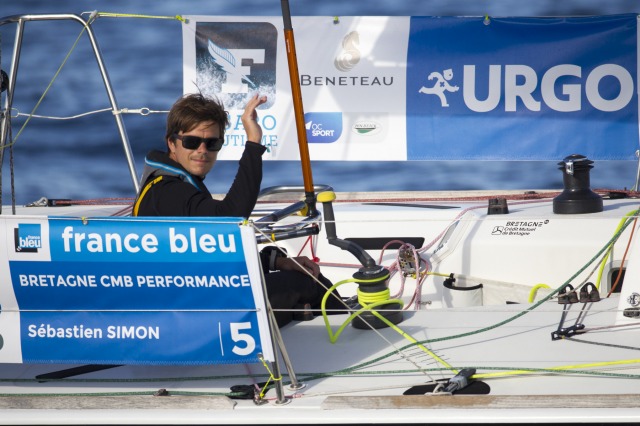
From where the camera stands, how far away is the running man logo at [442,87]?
188 inches

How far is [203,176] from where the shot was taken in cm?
291

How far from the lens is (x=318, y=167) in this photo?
938 cm

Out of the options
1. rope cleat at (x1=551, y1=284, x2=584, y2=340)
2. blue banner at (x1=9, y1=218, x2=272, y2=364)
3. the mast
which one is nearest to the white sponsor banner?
the mast

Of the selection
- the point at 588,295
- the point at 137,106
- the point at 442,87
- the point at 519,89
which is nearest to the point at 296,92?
the point at 442,87

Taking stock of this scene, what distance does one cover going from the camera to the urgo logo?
4.82m

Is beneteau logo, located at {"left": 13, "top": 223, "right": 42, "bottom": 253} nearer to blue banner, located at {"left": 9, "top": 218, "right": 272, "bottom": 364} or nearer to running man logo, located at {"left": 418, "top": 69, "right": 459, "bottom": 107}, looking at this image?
blue banner, located at {"left": 9, "top": 218, "right": 272, "bottom": 364}

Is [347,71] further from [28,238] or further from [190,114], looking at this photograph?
[28,238]

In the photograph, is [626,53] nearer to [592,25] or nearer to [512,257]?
[592,25]

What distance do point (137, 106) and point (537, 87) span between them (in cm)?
597

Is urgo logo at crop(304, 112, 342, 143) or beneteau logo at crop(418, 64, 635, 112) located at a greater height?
beneteau logo at crop(418, 64, 635, 112)

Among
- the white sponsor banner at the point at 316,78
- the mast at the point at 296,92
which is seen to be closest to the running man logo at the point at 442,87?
the white sponsor banner at the point at 316,78

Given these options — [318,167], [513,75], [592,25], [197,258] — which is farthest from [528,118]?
[318,167]

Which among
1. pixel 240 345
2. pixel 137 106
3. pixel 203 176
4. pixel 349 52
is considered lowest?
pixel 240 345

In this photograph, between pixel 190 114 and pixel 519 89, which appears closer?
pixel 190 114
